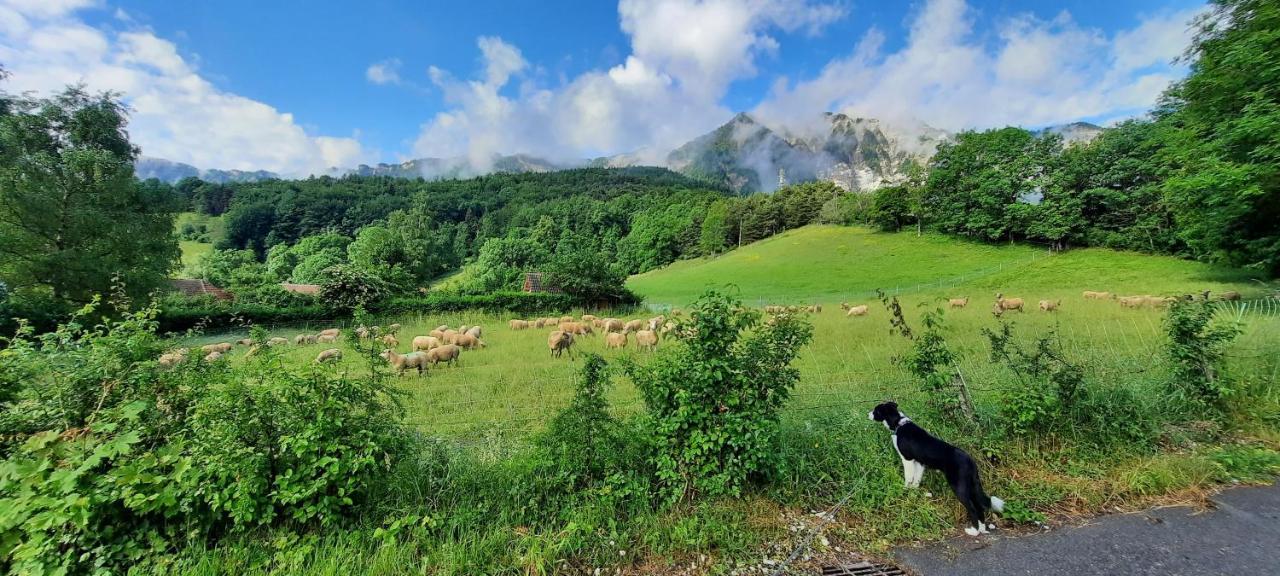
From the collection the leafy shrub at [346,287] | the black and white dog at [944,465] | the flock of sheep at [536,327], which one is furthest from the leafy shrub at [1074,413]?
the leafy shrub at [346,287]

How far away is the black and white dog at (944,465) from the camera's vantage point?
11.1 feet

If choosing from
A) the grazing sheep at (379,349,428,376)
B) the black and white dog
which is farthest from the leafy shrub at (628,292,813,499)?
the grazing sheep at (379,349,428,376)

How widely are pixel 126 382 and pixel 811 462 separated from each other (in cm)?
571

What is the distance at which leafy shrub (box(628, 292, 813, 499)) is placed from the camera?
11.8ft

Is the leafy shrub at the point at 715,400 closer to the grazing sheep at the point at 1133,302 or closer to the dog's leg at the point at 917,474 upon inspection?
the dog's leg at the point at 917,474

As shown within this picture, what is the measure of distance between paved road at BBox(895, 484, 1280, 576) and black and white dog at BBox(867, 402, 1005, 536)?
22 cm

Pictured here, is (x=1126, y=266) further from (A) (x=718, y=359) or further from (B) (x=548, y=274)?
(A) (x=718, y=359)

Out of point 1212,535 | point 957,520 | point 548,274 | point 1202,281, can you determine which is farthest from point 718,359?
point 1202,281

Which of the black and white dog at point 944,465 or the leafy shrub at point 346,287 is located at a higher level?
the leafy shrub at point 346,287

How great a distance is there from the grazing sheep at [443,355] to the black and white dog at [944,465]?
1162cm

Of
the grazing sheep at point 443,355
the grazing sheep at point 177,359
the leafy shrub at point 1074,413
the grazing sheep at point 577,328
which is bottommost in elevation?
the grazing sheep at point 577,328

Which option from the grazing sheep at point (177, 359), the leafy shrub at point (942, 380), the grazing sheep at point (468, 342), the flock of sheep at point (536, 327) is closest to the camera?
the grazing sheep at point (177, 359)

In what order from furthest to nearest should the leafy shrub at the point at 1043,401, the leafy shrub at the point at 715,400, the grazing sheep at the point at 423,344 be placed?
the grazing sheep at the point at 423,344 → the leafy shrub at the point at 1043,401 → the leafy shrub at the point at 715,400

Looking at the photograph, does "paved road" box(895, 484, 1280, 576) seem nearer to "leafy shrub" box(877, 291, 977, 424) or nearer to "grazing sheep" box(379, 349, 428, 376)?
"leafy shrub" box(877, 291, 977, 424)
